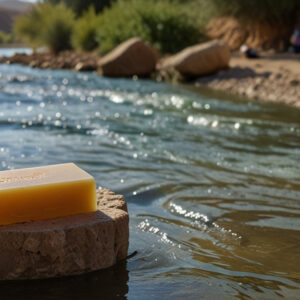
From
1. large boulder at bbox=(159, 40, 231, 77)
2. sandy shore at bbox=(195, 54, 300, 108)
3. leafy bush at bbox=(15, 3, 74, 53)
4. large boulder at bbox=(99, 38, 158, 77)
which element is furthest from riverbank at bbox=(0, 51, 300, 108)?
Result: leafy bush at bbox=(15, 3, 74, 53)

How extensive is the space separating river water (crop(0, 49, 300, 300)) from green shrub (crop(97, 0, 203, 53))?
7.82m

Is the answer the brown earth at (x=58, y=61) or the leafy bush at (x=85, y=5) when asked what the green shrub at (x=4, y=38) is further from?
the brown earth at (x=58, y=61)

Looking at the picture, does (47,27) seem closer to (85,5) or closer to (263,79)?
(85,5)

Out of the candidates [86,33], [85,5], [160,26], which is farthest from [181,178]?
[85,5]

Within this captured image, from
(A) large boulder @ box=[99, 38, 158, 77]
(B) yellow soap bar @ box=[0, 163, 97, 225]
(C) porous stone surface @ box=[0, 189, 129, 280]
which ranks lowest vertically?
(C) porous stone surface @ box=[0, 189, 129, 280]

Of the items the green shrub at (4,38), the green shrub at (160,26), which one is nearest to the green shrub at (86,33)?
the green shrub at (160,26)

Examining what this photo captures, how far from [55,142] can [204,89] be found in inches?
287

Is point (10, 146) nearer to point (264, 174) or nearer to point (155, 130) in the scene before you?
point (155, 130)

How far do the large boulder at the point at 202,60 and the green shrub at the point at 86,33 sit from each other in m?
8.07

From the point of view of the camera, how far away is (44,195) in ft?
8.91

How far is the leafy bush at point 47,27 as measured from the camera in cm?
2334

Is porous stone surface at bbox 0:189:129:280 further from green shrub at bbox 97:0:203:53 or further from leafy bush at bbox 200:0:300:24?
green shrub at bbox 97:0:203:53

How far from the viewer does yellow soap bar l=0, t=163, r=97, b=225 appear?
2670mm

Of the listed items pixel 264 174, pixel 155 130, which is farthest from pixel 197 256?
pixel 155 130
